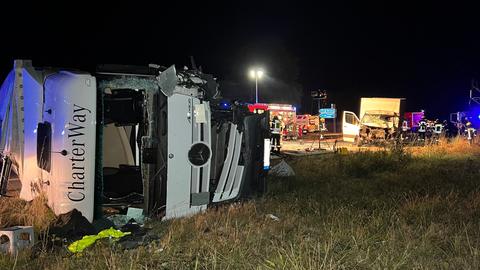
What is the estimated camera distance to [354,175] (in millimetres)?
10953

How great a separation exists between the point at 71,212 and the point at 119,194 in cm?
128

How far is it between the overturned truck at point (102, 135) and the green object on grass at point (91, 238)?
1.66 ft

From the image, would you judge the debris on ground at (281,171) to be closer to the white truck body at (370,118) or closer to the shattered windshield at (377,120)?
the white truck body at (370,118)

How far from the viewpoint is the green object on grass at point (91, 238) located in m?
4.40

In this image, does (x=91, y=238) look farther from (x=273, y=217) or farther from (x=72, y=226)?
(x=273, y=217)

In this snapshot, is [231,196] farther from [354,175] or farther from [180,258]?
[354,175]

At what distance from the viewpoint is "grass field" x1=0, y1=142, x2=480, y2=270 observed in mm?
4066

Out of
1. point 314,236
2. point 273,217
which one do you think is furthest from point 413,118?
point 314,236

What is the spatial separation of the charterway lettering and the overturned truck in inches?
0.4

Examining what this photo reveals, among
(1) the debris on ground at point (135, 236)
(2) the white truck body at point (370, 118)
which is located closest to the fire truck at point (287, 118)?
(2) the white truck body at point (370, 118)

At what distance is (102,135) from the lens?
5.31m

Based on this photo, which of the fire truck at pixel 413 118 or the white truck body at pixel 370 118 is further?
the fire truck at pixel 413 118

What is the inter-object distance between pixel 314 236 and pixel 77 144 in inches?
111

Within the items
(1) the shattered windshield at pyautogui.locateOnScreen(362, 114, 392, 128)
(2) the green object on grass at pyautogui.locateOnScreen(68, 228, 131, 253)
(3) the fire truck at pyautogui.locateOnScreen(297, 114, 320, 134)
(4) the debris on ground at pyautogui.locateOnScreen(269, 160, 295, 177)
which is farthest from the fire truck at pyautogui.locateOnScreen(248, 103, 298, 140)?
(2) the green object on grass at pyautogui.locateOnScreen(68, 228, 131, 253)
